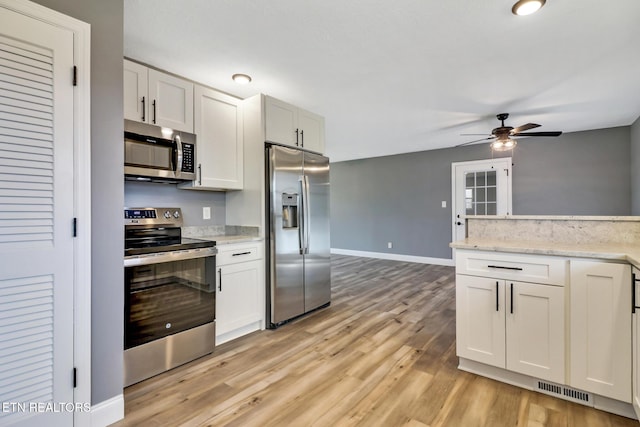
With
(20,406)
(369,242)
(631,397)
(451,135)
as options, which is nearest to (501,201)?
(451,135)

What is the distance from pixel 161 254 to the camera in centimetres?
Result: 205

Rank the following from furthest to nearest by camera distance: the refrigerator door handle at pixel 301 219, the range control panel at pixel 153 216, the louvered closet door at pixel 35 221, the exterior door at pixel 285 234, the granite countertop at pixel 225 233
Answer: the refrigerator door handle at pixel 301 219 → the exterior door at pixel 285 234 → the granite countertop at pixel 225 233 → the range control panel at pixel 153 216 → the louvered closet door at pixel 35 221

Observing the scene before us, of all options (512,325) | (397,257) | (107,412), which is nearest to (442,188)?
(397,257)

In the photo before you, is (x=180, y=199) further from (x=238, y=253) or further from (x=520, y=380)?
(x=520, y=380)

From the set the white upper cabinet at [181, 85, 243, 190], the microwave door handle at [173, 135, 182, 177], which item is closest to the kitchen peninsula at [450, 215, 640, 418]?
the white upper cabinet at [181, 85, 243, 190]

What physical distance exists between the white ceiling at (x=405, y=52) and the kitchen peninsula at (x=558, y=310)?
139 cm

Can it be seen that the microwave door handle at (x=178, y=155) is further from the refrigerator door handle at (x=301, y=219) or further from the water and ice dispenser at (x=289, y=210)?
the refrigerator door handle at (x=301, y=219)

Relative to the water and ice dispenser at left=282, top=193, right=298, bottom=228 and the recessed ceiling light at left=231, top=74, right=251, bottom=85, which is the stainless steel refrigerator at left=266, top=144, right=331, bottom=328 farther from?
the recessed ceiling light at left=231, top=74, right=251, bottom=85

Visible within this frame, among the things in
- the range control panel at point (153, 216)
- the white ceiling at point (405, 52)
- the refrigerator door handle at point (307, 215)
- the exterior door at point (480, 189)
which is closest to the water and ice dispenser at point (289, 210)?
the refrigerator door handle at point (307, 215)

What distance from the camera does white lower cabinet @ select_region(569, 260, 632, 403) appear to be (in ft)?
5.31

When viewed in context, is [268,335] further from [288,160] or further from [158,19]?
[158,19]

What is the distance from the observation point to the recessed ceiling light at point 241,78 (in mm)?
2768

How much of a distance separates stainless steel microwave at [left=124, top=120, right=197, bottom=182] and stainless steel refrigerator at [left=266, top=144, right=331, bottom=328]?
0.73m

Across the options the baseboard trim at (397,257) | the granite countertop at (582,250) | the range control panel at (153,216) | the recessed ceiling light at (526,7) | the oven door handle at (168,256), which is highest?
the recessed ceiling light at (526,7)
